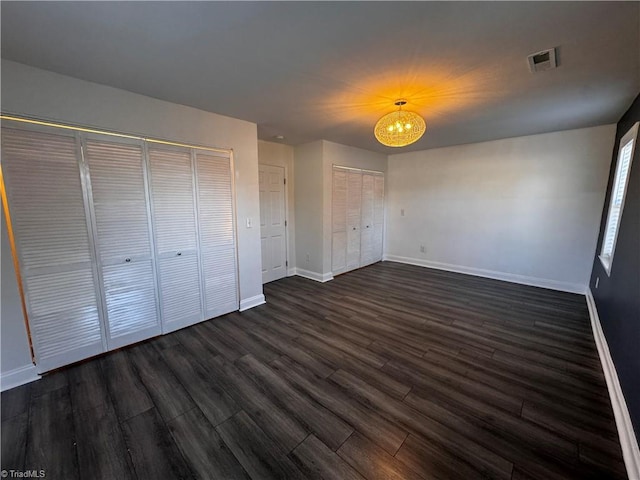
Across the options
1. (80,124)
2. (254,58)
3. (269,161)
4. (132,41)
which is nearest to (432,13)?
A: (254,58)

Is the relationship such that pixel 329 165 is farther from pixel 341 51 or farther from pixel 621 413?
pixel 621 413

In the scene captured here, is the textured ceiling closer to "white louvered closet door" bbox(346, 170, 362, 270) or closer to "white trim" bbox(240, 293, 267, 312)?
"white louvered closet door" bbox(346, 170, 362, 270)

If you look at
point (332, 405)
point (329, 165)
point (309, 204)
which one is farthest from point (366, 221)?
point (332, 405)

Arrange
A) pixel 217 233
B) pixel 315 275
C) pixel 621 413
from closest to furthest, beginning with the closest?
pixel 621 413 → pixel 217 233 → pixel 315 275

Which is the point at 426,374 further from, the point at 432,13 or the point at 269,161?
the point at 269,161

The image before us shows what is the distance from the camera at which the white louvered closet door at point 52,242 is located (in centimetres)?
192

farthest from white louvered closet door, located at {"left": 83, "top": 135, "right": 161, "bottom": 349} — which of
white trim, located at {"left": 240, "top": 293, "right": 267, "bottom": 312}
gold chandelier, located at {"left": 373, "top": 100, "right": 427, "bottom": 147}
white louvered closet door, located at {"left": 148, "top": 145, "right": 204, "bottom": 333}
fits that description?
gold chandelier, located at {"left": 373, "top": 100, "right": 427, "bottom": 147}

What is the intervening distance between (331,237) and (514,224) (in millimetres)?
3009

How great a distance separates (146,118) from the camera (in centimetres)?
244

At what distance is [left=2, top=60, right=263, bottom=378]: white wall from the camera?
1.90 meters

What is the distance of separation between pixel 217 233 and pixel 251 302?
3.42 ft

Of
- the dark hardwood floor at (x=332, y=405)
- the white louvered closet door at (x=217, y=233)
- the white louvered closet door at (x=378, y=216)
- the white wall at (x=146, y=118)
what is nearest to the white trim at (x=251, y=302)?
the white wall at (x=146, y=118)

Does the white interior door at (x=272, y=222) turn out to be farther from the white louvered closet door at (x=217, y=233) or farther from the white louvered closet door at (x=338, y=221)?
the white louvered closet door at (x=217, y=233)

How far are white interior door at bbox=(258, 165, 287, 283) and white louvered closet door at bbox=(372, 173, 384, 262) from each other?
196cm
